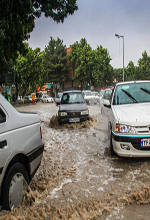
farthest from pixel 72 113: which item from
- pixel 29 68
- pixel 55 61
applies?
pixel 55 61

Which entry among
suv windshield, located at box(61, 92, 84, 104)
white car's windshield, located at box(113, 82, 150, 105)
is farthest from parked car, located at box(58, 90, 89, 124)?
white car's windshield, located at box(113, 82, 150, 105)

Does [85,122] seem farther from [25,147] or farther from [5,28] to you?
[25,147]

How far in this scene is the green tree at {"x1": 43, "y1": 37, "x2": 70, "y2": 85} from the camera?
5612 centimetres

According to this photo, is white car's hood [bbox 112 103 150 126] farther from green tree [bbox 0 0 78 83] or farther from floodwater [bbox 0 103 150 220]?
green tree [bbox 0 0 78 83]

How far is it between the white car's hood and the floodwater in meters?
0.92

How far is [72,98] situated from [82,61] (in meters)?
44.3

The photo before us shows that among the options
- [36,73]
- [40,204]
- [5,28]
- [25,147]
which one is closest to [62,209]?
[40,204]

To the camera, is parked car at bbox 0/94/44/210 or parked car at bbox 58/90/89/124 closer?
parked car at bbox 0/94/44/210

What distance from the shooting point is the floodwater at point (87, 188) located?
2.69 m

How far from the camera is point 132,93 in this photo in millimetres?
5570

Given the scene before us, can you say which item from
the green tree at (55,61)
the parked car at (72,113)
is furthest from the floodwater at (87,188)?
the green tree at (55,61)

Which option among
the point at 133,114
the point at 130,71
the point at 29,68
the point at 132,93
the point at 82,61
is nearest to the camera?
the point at 133,114

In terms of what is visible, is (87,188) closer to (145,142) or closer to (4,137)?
(145,142)

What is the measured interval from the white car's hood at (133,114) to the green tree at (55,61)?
2041 inches
